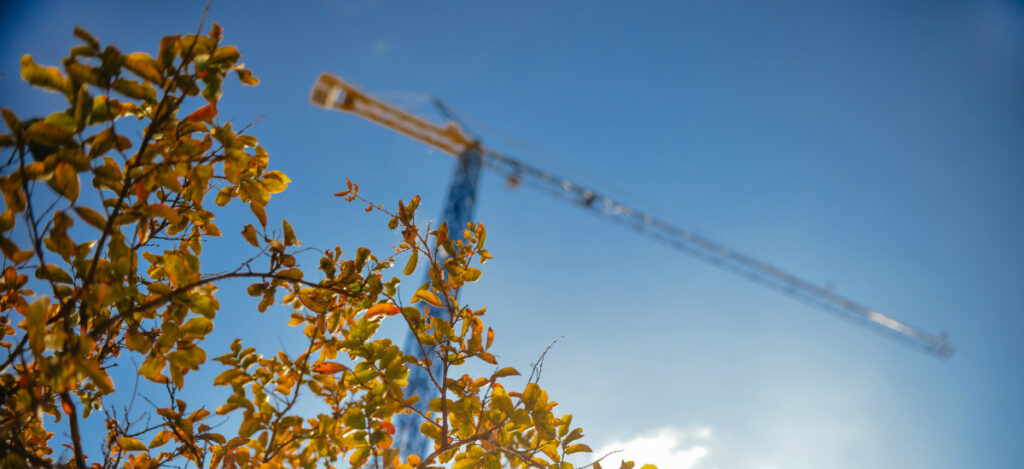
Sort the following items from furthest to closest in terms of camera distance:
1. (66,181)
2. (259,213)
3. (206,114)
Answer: (259,213) → (206,114) → (66,181)

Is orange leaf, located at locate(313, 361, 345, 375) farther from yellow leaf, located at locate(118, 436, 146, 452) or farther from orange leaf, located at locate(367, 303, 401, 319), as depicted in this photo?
yellow leaf, located at locate(118, 436, 146, 452)

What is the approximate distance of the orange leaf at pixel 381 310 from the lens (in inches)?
48.2

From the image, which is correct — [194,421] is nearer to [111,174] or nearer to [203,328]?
[203,328]

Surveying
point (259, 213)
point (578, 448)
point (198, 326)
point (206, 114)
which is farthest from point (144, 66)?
point (578, 448)

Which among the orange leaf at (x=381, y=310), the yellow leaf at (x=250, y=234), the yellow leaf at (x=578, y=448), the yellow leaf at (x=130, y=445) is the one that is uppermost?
the yellow leaf at (x=250, y=234)

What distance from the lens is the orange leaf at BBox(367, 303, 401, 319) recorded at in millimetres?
1225

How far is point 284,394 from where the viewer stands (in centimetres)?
128

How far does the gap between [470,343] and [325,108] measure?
19833mm

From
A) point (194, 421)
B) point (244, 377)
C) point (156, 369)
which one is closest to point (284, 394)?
point (244, 377)

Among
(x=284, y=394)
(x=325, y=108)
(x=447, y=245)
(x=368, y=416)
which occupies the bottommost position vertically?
(x=368, y=416)

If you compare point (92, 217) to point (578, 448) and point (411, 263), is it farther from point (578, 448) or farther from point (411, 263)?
→ point (578, 448)

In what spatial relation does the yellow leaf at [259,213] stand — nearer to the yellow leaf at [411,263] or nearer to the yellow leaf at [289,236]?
the yellow leaf at [289,236]

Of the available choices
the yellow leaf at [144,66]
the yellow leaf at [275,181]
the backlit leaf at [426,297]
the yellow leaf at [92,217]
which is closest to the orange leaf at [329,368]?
the backlit leaf at [426,297]

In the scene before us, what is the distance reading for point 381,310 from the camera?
4.05ft
